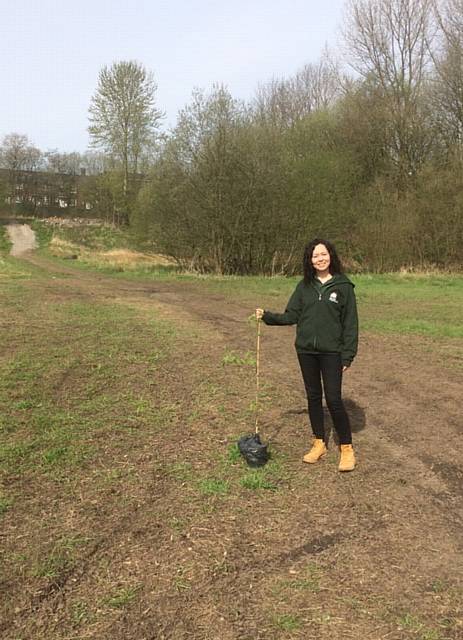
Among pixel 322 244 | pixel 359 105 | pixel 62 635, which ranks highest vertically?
pixel 359 105

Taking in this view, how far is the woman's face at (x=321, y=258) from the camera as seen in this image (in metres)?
4.38

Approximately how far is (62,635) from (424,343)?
8.53 meters

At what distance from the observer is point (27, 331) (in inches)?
383

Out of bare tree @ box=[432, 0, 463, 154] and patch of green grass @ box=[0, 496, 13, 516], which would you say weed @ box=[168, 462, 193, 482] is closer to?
patch of green grass @ box=[0, 496, 13, 516]

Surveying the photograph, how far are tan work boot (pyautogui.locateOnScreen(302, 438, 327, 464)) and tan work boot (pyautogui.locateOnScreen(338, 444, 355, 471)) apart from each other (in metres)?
0.20

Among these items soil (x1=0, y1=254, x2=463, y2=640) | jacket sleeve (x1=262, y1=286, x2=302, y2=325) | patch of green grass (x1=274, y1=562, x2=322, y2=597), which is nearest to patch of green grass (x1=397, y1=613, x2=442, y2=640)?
soil (x1=0, y1=254, x2=463, y2=640)

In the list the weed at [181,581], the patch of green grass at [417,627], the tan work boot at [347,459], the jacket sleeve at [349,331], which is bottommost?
the patch of green grass at [417,627]

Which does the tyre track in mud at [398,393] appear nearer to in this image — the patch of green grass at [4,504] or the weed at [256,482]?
the weed at [256,482]

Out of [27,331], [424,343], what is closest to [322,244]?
[424,343]

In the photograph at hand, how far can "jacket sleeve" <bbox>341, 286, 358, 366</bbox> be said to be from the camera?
430 centimetres

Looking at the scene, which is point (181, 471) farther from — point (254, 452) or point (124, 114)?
point (124, 114)

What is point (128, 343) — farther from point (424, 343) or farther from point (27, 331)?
point (424, 343)

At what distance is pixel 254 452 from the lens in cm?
431

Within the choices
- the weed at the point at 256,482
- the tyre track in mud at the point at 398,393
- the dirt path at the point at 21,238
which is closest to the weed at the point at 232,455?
the weed at the point at 256,482
